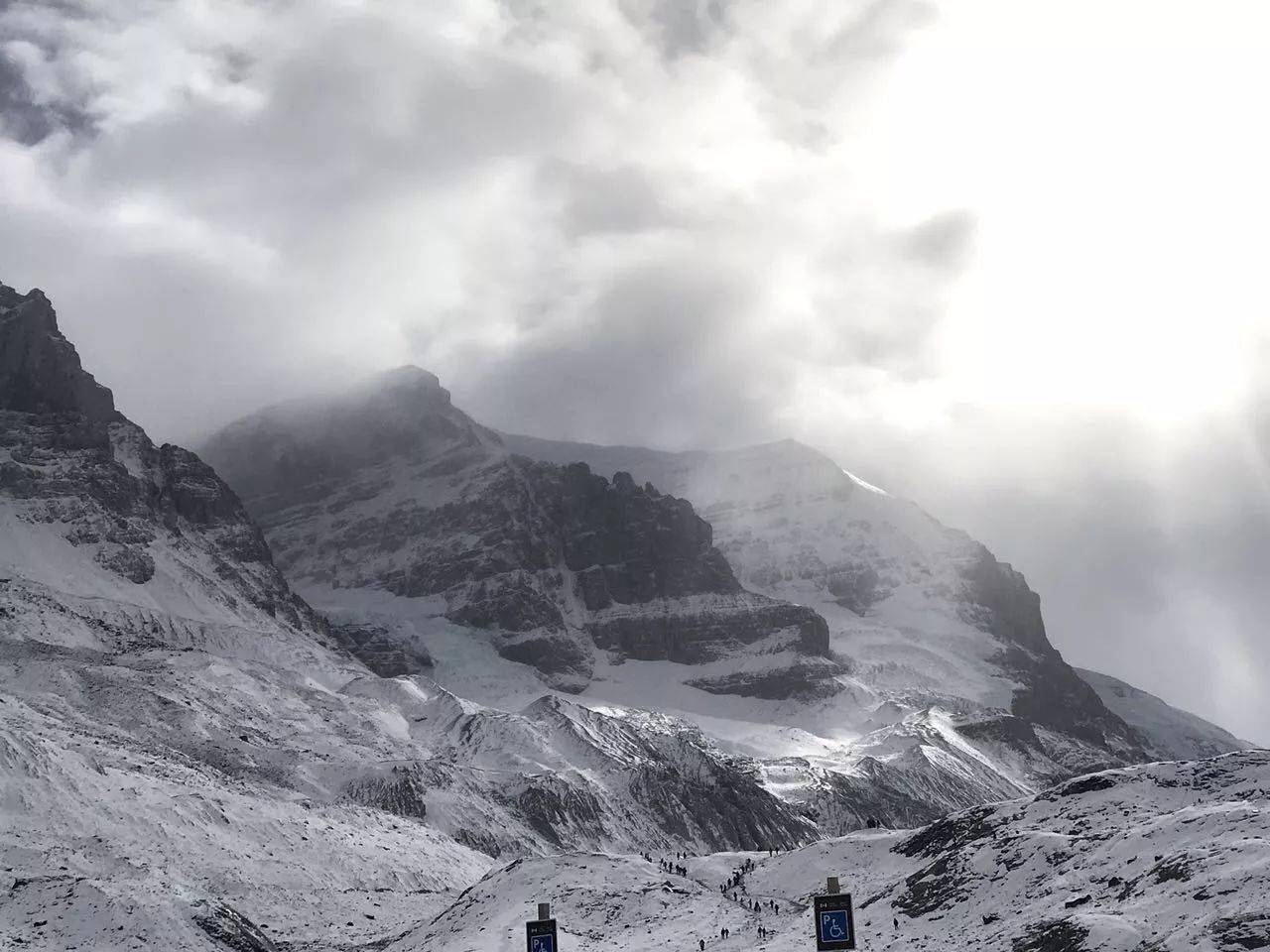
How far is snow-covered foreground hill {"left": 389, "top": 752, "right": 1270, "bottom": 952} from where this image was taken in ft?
266

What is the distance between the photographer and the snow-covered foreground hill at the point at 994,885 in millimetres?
80944

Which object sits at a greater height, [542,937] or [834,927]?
[542,937]

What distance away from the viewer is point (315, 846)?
190m

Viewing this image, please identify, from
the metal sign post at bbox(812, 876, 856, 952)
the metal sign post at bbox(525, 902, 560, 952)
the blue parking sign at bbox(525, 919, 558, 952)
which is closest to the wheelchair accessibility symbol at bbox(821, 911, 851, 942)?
the metal sign post at bbox(812, 876, 856, 952)

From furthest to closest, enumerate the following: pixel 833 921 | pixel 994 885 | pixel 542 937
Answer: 1. pixel 994 885
2. pixel 542 937
3. pixel 833 921

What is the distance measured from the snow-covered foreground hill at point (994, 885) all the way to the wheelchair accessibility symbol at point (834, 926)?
3448 cm

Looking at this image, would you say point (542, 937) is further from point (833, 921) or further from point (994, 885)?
point (994, 885)

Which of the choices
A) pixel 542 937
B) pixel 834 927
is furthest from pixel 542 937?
pixel 834 927

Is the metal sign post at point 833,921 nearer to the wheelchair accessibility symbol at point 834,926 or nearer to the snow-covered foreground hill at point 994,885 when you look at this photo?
the wheelchair accessibility symbol at point 834,926

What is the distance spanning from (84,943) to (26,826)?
49.5 meters

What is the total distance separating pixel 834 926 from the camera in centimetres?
4744

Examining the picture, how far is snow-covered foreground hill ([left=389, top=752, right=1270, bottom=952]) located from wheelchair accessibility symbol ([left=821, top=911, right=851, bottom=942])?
34.5 metres

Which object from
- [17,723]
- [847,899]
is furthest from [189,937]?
[847,899]

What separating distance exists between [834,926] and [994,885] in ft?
189
